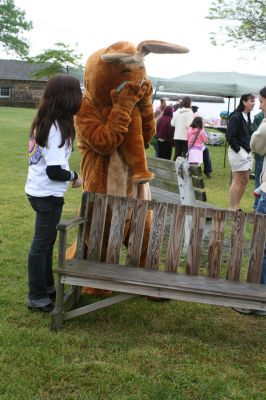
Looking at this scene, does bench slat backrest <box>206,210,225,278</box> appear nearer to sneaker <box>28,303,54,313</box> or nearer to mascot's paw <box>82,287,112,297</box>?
mascot's paw <box>82,287,112,297</box>

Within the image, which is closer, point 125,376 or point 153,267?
point 125,376

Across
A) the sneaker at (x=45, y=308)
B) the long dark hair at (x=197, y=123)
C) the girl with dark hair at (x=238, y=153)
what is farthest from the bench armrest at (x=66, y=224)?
the long dark hair at (x=197, y=123)

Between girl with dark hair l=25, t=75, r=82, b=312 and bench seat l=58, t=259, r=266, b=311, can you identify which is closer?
bench seat l=58, t=259, r=266, b=311

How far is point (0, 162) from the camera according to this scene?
1282 centimetres

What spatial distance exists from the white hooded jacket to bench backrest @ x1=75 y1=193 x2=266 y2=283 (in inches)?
327

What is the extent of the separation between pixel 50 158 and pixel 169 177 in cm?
268

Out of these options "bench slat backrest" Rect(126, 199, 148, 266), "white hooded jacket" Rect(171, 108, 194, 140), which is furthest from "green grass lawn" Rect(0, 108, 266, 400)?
"white hooded jacket" Rect(171, 108, 194, 140)

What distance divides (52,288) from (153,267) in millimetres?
972

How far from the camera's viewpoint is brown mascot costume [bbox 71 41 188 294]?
160 inches

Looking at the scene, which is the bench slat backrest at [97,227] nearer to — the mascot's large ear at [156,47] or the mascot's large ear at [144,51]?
the mascot's large ear at [144,51]

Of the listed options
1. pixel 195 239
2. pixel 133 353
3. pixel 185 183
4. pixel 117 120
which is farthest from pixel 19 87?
pixel 133 353

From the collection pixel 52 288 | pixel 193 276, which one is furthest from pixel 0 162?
pixel 193 276

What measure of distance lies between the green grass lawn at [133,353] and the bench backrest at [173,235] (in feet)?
1.46

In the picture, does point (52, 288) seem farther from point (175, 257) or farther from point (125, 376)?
point (125, 376)
